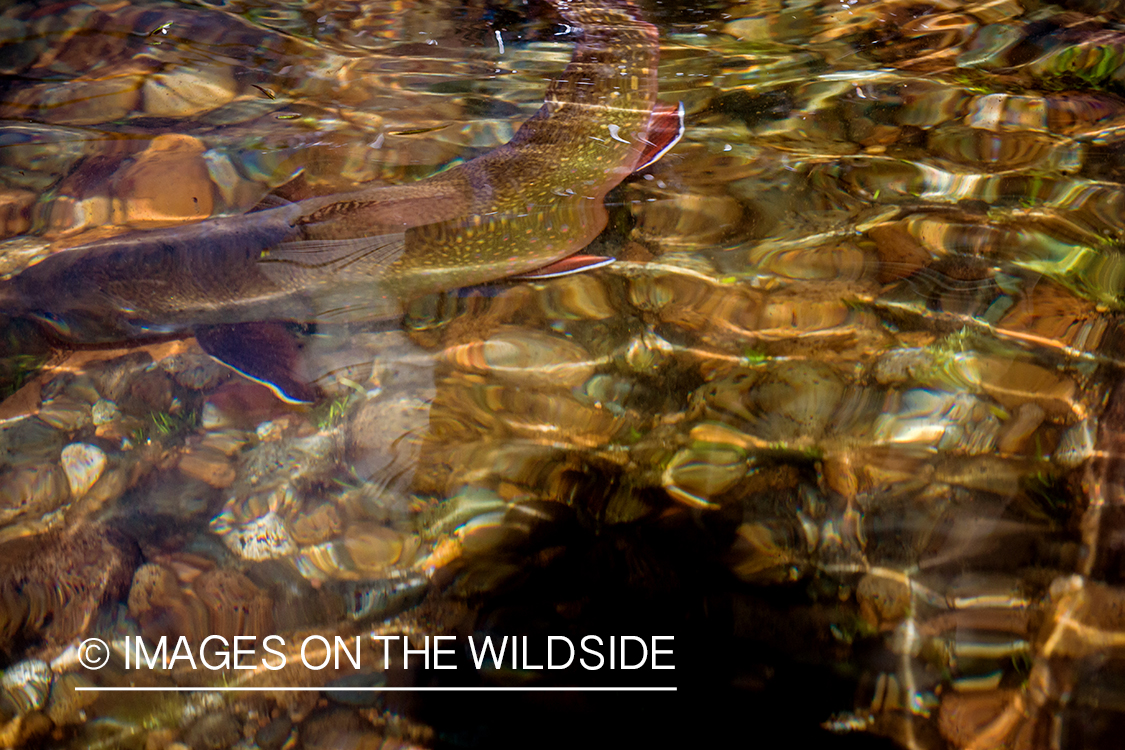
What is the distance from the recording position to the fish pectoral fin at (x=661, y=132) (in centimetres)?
323

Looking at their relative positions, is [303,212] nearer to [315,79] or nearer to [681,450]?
[315,79]

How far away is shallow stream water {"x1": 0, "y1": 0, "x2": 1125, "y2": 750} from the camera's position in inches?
67.6

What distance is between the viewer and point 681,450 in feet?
7.09

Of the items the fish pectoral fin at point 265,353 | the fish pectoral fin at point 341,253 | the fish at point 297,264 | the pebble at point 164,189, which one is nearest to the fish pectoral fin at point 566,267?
the fish at point 297,264

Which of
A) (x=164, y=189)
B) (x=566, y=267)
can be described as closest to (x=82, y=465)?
(x=164, y=189)

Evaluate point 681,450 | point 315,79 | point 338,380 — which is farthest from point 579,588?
point 315,79

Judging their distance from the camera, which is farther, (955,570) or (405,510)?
(405,510)

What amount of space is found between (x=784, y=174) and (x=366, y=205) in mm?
2273

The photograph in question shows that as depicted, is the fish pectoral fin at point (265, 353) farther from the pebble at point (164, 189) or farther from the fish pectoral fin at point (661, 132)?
the fish pectoral fin at point (661, 132)

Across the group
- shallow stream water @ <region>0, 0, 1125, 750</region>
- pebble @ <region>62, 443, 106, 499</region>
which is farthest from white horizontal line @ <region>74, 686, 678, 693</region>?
pebble @ <region>62, 443, 106, 499</region>

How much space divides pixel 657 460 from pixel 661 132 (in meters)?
2.18

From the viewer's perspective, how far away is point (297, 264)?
112 inches

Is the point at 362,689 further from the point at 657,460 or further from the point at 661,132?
the point at 661,132

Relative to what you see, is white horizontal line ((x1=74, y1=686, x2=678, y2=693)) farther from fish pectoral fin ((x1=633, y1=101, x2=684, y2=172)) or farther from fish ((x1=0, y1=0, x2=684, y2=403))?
fish pectoral fin ((x1=633, y1=101, x2=684, y2=172))
